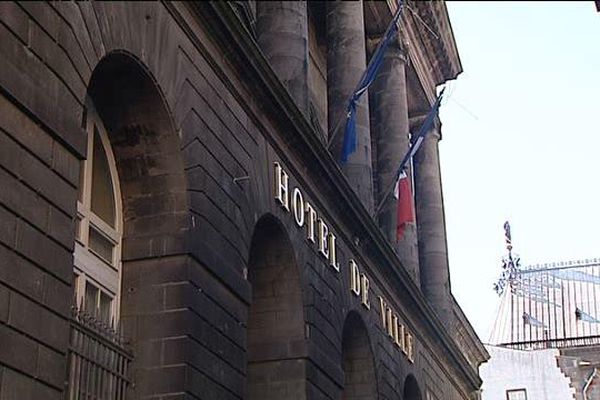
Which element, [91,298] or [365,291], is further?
[365,291]

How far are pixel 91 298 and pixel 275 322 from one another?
6.98 meters

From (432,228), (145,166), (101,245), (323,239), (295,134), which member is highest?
(432,228)

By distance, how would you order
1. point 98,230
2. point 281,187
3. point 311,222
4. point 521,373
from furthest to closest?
point 521,373, point 311,222, point 281,187, point 98,230

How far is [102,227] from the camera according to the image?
16281mm

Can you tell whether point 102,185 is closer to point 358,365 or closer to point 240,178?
point 240,178

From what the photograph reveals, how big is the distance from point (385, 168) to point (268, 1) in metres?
12.2

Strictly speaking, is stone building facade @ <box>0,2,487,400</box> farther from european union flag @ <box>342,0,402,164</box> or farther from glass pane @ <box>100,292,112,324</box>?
european union flag @ <box>342,0,402,164</box>

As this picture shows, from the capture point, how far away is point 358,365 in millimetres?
27422

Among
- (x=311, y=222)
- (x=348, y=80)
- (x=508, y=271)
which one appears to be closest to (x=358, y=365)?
(x=311, y=222)

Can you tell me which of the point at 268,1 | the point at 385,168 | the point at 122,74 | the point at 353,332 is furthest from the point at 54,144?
the point at 385,168

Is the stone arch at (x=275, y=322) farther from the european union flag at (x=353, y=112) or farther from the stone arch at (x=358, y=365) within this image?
the european union flag at (x=353, y=112)

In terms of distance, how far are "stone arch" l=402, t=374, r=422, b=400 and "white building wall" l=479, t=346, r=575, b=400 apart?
124 feet

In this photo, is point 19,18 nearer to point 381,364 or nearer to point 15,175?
Result: point 15,175

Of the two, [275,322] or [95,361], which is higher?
[275,322]
